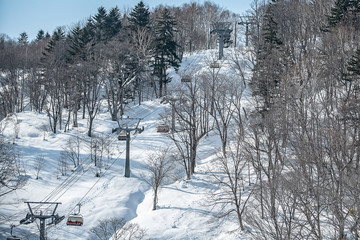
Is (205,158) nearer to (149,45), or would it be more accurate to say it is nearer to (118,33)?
(149,45)

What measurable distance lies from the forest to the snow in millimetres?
1283

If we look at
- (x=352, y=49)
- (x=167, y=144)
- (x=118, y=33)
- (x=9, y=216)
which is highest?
(x=118, y=33)

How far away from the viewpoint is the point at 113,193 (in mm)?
28859

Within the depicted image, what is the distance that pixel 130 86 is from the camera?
5012 centimetres

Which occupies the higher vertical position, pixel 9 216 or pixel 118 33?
pixel 118 33

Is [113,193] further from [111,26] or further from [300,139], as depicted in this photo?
[111,26]

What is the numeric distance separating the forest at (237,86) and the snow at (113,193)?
1.28 m

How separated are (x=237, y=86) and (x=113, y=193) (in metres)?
15.3

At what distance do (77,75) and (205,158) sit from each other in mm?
20018

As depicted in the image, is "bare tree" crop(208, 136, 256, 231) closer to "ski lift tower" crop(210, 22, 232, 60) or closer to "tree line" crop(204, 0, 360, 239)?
"tree line" crop(204, 0, 360, 239)

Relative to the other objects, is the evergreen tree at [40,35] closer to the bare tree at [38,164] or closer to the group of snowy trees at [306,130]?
the group of snowy trees at [306,130]

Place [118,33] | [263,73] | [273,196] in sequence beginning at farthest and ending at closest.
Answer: [118,33], [263,73], [273,196]

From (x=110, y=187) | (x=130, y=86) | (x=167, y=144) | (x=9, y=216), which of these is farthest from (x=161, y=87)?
(x=9, y=216)

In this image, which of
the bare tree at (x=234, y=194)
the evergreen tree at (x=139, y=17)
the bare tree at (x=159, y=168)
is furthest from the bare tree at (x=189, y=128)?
the evergreen tree at (x=139, y=17)
